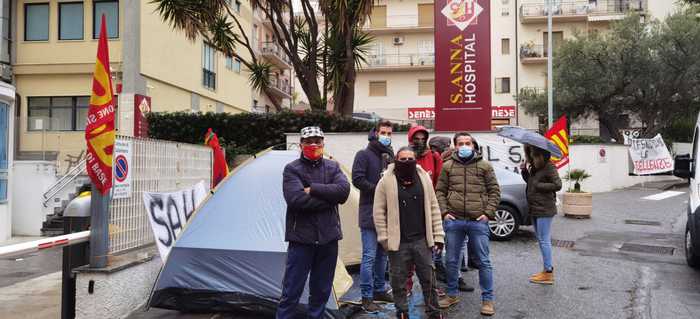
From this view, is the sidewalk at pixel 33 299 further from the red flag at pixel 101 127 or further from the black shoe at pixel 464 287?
the black shoe at pixel 464 287

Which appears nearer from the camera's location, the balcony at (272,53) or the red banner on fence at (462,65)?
the red banner on fence at (462,65)

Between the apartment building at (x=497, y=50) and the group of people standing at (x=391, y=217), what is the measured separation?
95.2 feet

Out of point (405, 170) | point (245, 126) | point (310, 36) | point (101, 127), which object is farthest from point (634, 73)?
point (101, 127)

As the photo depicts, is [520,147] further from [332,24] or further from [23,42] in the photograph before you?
[23,42]

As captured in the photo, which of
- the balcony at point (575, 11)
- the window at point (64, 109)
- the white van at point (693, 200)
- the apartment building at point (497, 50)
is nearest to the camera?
the white van at point (693, 200)

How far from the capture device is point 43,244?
3770mm

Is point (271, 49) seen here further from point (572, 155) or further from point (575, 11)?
point (572, 155)

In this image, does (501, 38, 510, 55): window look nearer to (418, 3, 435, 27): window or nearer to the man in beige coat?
(418, 3, 435, 27): window

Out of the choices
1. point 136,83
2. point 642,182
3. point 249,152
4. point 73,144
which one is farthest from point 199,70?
point 642,182

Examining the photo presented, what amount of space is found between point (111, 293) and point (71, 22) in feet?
63.3

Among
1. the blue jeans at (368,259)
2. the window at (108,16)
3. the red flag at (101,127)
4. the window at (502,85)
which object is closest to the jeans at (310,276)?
the blue jeans at (368,259)

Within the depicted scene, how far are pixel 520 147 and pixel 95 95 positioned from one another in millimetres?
10421

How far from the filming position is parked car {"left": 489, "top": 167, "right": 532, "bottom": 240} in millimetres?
8679

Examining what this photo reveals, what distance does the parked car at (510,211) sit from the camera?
868 centimetres
